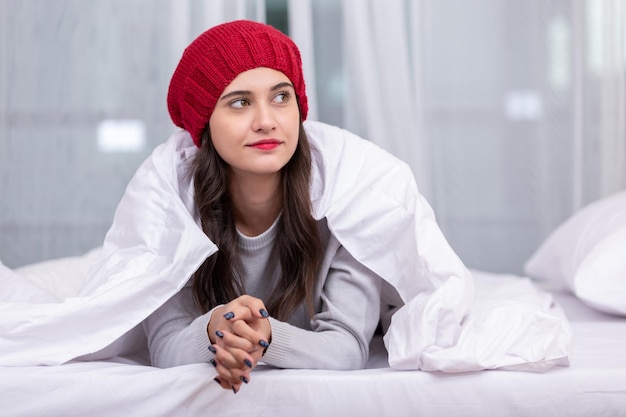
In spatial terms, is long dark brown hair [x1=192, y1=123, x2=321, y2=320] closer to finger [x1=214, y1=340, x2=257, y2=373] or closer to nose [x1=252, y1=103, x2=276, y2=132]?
nose [x1=252, y1=103, x2=276, y2=132]

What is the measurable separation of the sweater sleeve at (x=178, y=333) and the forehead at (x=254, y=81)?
1.18 feet

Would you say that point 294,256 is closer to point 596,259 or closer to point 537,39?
point 596,259

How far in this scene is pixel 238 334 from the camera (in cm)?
110

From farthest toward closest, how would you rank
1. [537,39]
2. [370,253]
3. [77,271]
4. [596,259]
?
[537,39]
[77,271]
[596,259]
[370,253]

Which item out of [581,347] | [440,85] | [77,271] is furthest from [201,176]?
[440,85]

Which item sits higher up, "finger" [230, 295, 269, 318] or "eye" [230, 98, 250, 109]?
"eye" [230, 98, 250, 109]

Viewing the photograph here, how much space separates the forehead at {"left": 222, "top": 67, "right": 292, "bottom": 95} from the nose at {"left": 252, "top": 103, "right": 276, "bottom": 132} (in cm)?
3

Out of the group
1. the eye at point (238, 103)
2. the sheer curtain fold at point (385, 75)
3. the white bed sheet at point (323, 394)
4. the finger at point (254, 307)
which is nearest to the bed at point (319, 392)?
the white bed sheet at point (323, 394)

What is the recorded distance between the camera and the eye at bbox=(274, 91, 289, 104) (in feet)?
4.46

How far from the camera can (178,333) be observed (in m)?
1.27

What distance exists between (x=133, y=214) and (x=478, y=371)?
2.07 ft

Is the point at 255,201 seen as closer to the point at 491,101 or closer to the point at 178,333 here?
the point at 178,333

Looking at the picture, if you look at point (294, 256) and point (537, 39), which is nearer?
point (294, 256)

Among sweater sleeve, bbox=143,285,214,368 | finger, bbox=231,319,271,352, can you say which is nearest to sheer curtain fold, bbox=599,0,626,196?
sweater sleeve, bbox=143,285,214,368
